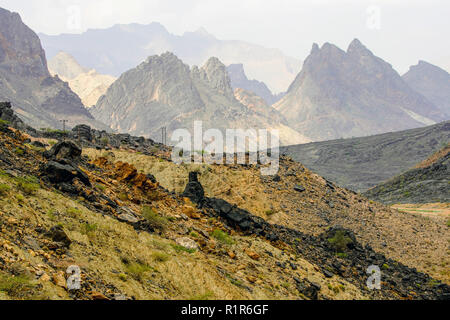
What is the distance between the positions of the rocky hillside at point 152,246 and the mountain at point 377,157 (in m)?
129

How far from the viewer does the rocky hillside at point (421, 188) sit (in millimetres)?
61881

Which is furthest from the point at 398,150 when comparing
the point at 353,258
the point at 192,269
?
the point at 192,269

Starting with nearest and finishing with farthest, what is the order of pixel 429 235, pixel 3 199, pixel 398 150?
pixel 3 199 < pixel 429 235 < pixel 398 150

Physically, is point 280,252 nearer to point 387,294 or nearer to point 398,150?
point 387,294

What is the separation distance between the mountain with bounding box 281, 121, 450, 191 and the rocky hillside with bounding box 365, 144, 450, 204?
228ft

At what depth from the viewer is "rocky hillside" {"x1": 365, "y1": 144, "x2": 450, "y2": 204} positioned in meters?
61.9

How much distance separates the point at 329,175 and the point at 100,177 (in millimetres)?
145412

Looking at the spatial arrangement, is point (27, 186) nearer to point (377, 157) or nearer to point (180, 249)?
point (180, 249)

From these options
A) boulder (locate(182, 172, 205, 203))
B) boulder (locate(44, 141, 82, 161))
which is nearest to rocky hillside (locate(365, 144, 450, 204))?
boulder (locate(182, 172, 205, 203))

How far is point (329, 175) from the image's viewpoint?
520ft

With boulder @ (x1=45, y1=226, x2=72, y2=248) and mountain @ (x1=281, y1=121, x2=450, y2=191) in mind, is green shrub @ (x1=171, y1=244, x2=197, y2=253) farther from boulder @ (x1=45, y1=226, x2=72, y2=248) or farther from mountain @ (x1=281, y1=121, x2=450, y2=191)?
mountain @ (x1=281, y1=121, x2=450, y2=191)

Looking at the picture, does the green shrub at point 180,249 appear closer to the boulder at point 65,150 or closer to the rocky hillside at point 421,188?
the boulder at point 65,150
